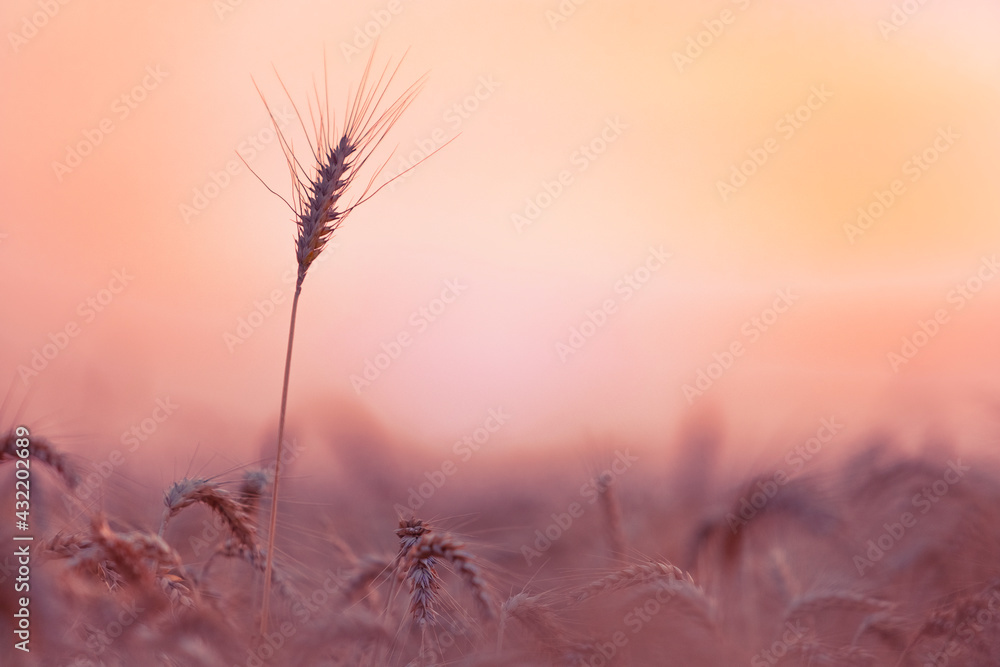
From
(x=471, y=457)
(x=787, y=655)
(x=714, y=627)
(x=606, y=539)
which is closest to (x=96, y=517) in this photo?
(x=714, y=627)

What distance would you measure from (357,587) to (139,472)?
1.21m

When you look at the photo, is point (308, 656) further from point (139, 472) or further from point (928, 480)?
point (928, 480)

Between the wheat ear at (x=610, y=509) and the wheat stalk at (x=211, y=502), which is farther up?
the wheat ear at (x=610, y=509)

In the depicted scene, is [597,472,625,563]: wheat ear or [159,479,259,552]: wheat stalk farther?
[597,472,625,563]: wheat ear

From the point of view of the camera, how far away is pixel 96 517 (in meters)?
1.53

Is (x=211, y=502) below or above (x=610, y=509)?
below

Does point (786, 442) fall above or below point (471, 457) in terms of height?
above

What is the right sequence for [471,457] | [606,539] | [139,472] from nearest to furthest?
[139,472] → [606,539] → [471,457]

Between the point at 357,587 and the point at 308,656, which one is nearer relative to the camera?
the point at 308,656

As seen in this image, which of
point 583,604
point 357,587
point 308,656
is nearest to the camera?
point 308,656

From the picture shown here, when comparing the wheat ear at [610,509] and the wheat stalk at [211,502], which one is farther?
the wheat ear at [610,509]

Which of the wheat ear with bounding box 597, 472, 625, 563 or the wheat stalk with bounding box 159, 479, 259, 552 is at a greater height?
the wheat ear with bounding box 597, 472, 625, 563

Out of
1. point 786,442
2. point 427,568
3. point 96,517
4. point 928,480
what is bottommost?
point 96,517

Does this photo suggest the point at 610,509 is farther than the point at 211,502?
Yes
